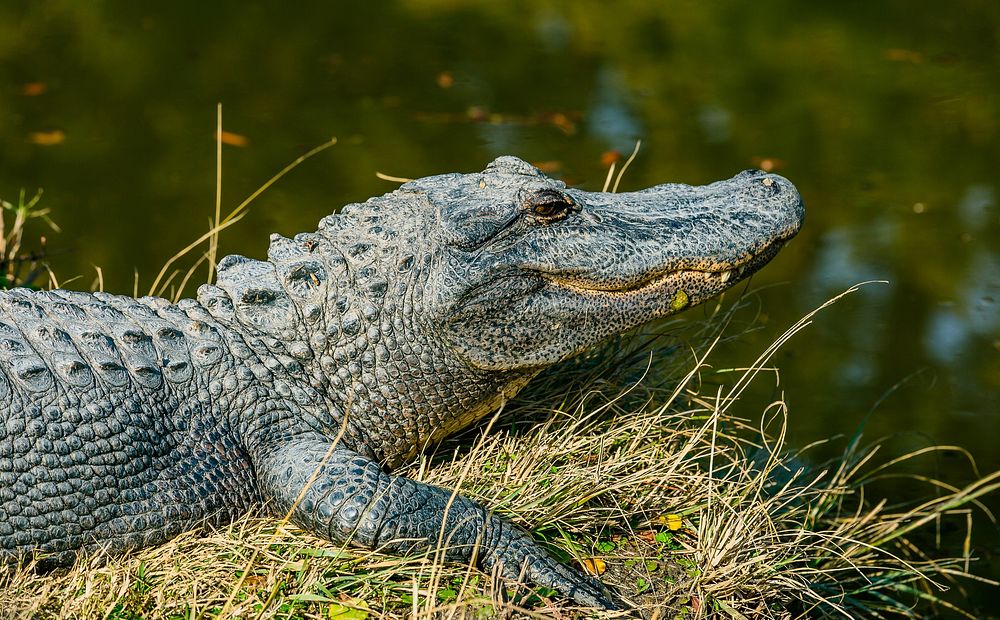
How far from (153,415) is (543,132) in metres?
5.63

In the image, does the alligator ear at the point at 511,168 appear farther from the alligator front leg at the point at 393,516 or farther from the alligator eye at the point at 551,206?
the alligator front leg at the point at 393,516

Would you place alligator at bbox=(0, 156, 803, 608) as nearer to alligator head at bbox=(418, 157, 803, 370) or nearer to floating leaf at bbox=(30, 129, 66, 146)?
alligator head at bbox=(418, 157, 803, 370)

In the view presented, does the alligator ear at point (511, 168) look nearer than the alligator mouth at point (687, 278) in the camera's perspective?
No

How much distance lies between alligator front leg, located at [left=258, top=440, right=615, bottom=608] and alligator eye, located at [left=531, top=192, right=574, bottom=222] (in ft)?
3.07

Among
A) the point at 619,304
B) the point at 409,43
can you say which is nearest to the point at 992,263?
the point at 619,304

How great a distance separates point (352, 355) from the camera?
11.6 feet

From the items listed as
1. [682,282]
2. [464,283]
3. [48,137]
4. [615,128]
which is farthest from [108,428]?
[615,128]

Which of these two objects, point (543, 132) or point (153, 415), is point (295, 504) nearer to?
point (153, 415)

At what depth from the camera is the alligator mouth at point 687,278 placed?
3568mm

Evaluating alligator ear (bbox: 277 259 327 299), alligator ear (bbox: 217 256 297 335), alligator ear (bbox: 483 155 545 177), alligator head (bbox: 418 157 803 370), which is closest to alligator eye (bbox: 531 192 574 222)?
alligator head (bbox: 418 157 803 370)

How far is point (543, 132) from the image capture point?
8.49 meters

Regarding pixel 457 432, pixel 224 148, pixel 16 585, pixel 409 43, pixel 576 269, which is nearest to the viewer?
pixel 16 585

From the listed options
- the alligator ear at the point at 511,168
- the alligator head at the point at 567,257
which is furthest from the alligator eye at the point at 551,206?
the alligator ear at the point at 511,168

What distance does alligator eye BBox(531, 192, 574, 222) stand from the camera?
11.6 ft
